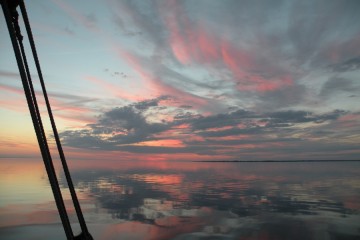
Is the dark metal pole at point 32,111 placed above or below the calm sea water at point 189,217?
above

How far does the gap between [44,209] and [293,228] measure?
75.9 ft

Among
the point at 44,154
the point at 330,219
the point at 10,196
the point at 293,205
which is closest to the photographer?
the point at 44,154

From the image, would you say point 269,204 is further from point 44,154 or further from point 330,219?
point 44,154

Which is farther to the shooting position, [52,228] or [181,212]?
[181,212]

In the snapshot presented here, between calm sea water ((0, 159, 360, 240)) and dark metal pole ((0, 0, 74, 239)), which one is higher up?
dark metal pole ((0, 0, 74, 239))

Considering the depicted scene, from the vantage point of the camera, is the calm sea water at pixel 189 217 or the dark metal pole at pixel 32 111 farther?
the calm sea water at pixel 189 217

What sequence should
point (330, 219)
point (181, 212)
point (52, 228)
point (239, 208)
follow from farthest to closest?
point (239, 208), point (181, 212), point (330, 219), point (52, 228)

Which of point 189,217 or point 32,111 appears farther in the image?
point 189,217

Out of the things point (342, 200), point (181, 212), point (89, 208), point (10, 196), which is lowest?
point (342, 200)

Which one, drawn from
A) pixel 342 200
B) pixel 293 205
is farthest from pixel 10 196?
pixel 342 200

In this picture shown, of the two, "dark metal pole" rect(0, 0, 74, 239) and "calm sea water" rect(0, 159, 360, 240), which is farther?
"calm sea water" rect(0, 159, 360, 240)

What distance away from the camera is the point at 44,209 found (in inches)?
1086

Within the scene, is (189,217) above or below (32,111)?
below

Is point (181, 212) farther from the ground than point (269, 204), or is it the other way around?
point (181, 212)
